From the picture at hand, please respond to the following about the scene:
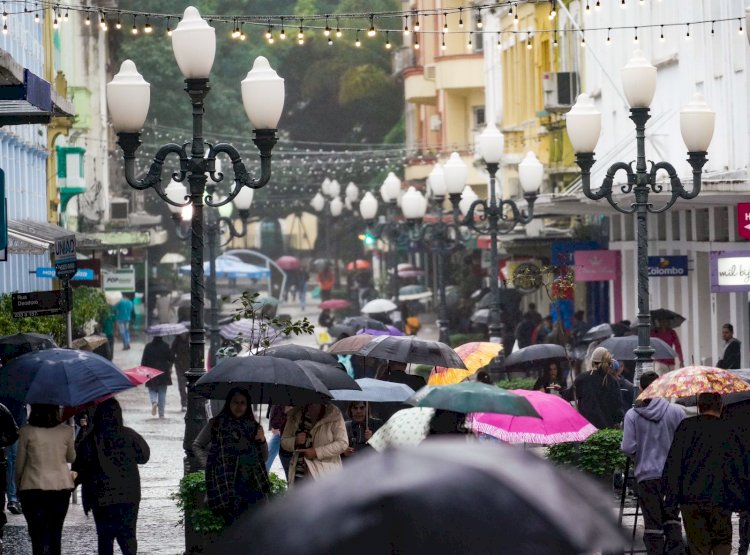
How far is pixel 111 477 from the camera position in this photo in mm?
11906

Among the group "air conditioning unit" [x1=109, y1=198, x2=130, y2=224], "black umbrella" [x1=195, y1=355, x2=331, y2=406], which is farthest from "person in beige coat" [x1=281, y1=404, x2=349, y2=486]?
"air conditioning unit" [x1=109, y1=198, x2=130, y2=224]

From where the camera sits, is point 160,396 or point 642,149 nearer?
point 642,149

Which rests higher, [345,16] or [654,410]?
[345,16]

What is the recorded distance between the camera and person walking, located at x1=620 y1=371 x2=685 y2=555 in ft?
39.9

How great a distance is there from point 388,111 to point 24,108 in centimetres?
6111

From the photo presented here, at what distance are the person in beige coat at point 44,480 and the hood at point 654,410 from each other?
383 cm

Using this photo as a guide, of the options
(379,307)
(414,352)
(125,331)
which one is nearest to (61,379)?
(414,352)

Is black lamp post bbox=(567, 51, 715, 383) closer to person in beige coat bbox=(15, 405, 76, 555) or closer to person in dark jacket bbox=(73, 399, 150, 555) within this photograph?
person in dark jacket bbox=(73, 399, 150, 555)

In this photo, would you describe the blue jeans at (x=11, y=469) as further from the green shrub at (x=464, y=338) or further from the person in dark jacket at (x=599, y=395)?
the green shrub at (x=464, y=338)

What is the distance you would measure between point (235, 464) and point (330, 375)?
187 cm

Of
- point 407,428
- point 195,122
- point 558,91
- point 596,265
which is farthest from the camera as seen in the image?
point 558,91

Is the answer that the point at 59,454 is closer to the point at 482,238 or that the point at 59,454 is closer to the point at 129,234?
the point at 482,238

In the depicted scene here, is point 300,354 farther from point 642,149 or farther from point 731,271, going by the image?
point 731,271

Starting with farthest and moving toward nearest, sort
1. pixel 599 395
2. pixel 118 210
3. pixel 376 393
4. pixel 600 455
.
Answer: pixel 118 210 → pixel 599 395 → pixel 600 455 → pixel 376 393
